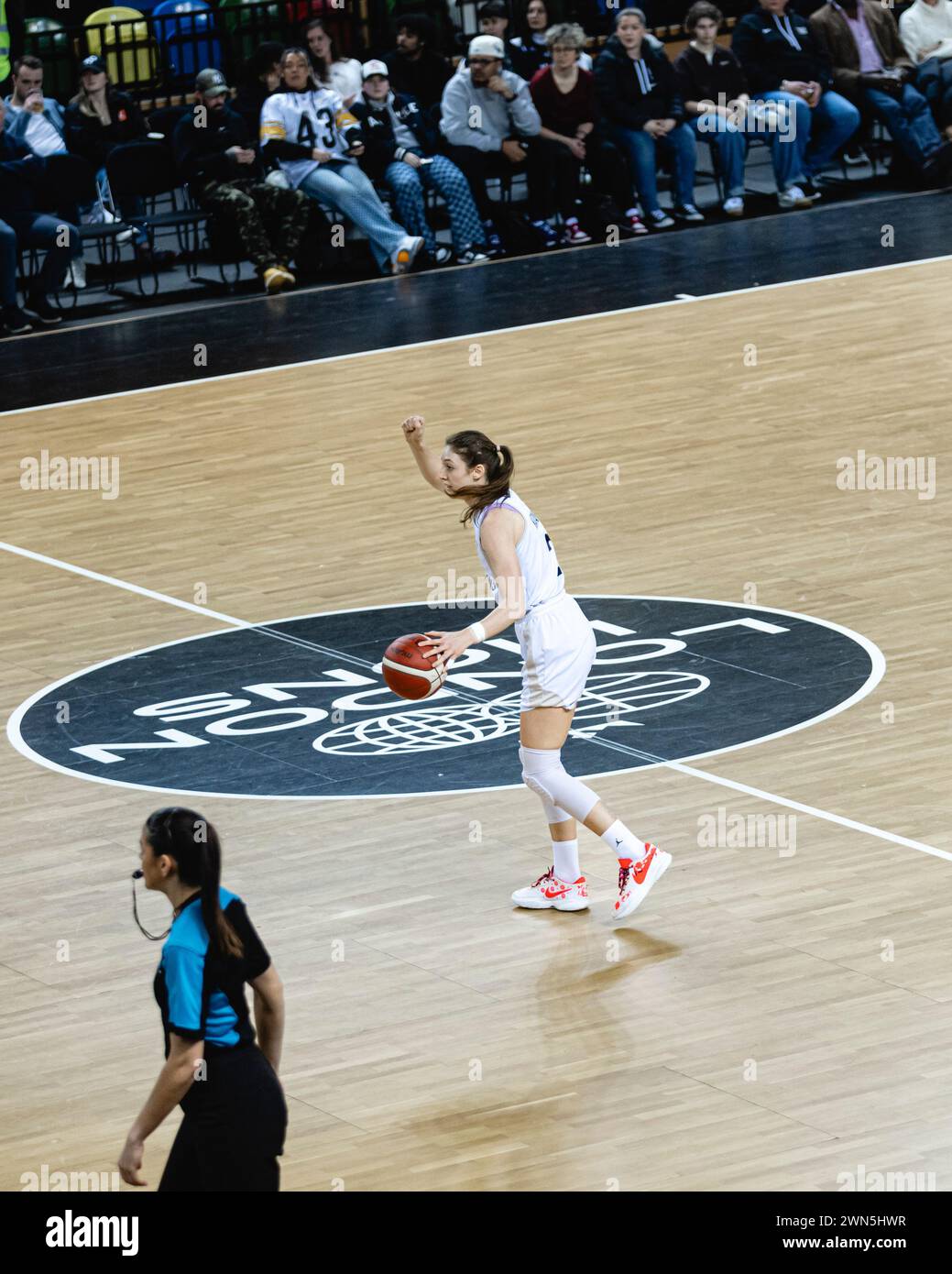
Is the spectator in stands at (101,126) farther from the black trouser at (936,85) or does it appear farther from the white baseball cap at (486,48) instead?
the black trouser at (936,85)

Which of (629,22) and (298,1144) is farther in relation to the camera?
(629,22)

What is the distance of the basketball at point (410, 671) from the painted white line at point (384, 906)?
39.6 inches

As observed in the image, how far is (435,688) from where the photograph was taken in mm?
8680

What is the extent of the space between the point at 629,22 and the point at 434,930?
51.1 ft

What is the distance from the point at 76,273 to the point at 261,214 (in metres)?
1.79

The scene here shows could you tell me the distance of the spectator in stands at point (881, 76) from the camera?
962 inches

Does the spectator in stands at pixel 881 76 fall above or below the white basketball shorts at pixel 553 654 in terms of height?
above

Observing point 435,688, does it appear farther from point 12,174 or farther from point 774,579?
point 12,174

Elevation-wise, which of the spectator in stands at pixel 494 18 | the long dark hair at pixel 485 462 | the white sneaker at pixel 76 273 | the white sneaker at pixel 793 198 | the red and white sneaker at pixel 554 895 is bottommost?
the red and white sneaker at pixel 554 895

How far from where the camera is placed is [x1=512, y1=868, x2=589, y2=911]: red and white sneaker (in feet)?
30.0

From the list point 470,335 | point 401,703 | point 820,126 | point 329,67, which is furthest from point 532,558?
point 820,126

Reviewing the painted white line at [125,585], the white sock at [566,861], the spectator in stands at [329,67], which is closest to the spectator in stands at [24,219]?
the spectator in stands at [329,67]

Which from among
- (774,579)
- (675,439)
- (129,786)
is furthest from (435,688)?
(675,439)

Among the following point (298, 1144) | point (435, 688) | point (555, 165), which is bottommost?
point (298, 1144)
